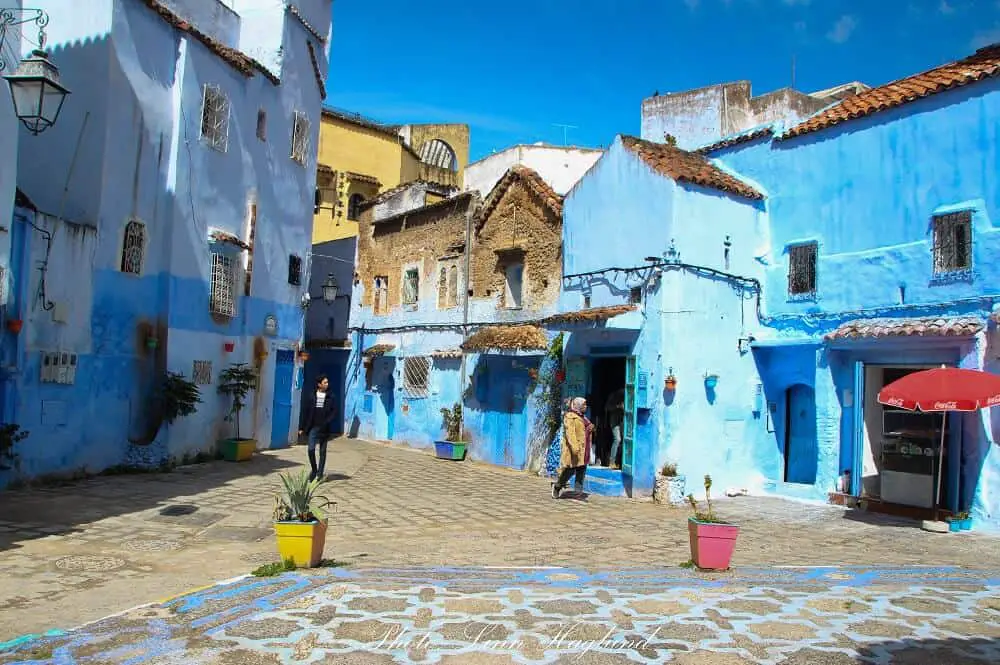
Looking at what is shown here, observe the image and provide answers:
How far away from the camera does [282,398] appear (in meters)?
20.0

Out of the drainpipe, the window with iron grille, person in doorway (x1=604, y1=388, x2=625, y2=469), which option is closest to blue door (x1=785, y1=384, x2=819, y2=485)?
person in doorway (x1=604, y1=388, x2=625, y2=469)

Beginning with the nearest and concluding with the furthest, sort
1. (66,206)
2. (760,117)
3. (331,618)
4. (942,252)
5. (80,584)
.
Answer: (331,618) → (80,584) → (942,252) → (66,206) → (760,117)

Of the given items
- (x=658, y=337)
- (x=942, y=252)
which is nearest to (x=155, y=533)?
(x=658, y=337)

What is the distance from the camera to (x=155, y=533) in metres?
9.60

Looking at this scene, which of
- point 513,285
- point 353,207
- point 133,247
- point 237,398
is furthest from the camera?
point 353,207

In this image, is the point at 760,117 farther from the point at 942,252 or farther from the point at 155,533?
the point at 155,533

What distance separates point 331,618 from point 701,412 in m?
9.56

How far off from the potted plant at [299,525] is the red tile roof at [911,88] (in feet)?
37.3

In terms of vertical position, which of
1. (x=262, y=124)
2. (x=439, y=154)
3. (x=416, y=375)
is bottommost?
(x=416, y=375)

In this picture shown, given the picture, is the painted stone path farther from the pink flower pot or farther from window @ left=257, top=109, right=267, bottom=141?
window @ left=257, top=109, right=267, bottom=141

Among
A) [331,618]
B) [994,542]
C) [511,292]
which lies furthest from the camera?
[511,292]

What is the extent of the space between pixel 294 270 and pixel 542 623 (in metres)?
15.8

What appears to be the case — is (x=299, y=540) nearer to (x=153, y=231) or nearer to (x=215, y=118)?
(x=153, y=231)

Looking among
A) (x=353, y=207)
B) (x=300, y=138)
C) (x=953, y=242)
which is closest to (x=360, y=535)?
(x=953, y=242)
